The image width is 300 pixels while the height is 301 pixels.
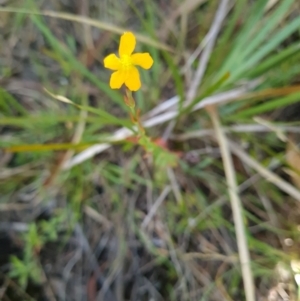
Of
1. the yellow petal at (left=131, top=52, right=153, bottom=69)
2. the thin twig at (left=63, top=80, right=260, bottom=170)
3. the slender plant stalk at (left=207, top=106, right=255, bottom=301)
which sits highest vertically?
the thin twig at (left=63, top=80, right=260, bottom=170)

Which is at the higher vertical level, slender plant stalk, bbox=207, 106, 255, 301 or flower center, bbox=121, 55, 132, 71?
flower center, bbox=121, 55, 132, 71

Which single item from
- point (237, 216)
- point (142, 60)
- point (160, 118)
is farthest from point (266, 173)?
point (142, 60)

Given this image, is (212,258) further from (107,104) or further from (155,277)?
(107,104)

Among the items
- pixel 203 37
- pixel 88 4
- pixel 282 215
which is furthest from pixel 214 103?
pixel 88 4

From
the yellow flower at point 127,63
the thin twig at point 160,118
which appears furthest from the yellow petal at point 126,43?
the thin twig at point 160,118

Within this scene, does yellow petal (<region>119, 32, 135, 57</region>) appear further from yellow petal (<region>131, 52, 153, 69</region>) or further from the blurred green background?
the blurred green background

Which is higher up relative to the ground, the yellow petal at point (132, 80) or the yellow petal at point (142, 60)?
the yellow petal at point (142, 60)

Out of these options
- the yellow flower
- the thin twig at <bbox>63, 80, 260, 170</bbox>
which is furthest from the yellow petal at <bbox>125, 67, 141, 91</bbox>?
the thin twig at <bbox>63, 80, 260, 170</bbox>

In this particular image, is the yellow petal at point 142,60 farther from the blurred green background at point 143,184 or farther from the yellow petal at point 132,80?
the blurred green background at point 143,184
